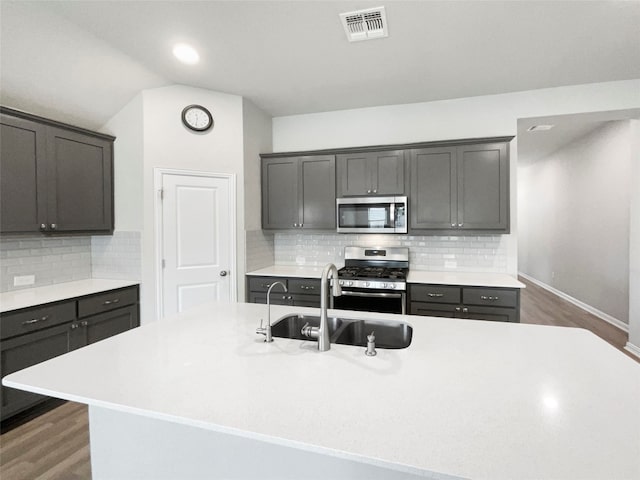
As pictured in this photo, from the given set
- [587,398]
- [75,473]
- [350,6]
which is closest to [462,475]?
[587,398]

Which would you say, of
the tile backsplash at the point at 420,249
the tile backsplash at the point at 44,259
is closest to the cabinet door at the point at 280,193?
the tile backsplash at the point at 420,249

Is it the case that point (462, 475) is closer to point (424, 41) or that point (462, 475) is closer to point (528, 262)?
point (424, 41)

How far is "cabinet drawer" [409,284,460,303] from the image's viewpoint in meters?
3.15

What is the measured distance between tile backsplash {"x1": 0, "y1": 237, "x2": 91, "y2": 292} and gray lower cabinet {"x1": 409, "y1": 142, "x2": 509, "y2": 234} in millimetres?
3454

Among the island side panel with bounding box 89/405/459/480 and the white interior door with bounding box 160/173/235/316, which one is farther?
the white interior door with bounding box 160/173/235/316

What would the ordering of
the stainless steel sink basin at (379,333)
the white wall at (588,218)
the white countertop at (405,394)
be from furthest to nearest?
the white wall at (588,218) < the stainless steel sink basin at (379,333) < the white countertop at (405,394)

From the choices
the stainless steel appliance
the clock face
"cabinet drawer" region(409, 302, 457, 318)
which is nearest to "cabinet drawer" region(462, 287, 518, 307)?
"cabinet drawer" region(409, 302, 457, 318)

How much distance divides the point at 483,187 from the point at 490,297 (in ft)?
3.55

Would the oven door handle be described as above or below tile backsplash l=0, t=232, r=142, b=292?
below

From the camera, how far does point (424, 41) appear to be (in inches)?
103

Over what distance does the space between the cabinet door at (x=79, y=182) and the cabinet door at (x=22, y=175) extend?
7 cm

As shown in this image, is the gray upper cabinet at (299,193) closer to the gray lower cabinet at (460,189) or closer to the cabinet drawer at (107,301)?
the gray lower cabinet at (460,189)

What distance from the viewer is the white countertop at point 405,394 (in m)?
0.79

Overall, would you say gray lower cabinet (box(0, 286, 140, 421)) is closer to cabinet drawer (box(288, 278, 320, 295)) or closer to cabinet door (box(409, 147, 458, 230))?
cabinet drawer (box(288, 278, 320, 295))
